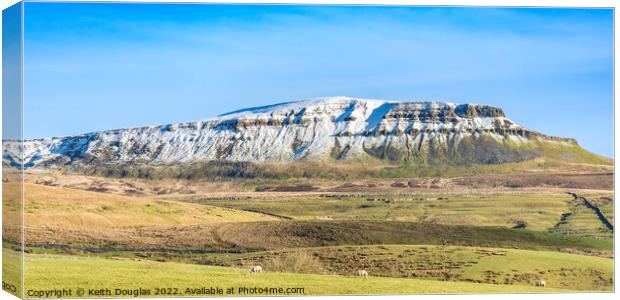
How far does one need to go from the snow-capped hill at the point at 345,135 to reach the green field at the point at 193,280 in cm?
10400

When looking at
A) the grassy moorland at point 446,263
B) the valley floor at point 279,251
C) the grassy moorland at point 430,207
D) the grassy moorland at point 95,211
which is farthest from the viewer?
the grassy moorland at point 430,207

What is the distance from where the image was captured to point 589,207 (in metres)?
67.9

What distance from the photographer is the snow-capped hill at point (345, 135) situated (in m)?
155

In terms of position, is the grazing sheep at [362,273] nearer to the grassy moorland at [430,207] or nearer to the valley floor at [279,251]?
the valley floor at [279,251]

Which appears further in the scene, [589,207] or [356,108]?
[356,108]

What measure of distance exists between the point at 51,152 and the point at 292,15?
183 ft

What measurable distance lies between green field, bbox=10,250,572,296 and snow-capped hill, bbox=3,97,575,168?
103996mm

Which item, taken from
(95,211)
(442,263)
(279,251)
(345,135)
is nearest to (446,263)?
(442,263)

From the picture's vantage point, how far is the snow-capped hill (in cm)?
15525

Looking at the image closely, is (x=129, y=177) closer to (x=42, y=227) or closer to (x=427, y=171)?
(x=427, y=171)

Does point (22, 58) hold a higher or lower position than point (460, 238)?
higher

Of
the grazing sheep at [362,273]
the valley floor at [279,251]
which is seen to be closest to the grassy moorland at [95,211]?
the valley floor at [279,251]

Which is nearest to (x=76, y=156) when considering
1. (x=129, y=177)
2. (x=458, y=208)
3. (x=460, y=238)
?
(x=129, y=177)

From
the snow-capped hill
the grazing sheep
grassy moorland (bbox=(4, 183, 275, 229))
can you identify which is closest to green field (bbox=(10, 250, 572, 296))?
the grazing sheep
